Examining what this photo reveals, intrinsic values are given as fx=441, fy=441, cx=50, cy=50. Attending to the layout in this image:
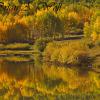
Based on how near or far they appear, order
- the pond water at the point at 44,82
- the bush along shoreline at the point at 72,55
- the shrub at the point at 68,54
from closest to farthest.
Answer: the pond water at the point at 44,82, the bush along shoreline at the point at 72,55, the shrub at the point at 68,54

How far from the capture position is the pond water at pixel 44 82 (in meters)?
51.5

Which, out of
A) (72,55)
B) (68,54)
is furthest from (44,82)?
(68,54)

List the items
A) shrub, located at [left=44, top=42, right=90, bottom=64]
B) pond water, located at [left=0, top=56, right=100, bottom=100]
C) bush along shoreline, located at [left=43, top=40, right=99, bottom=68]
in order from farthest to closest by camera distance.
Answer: shrub, located at [left=44, top=42, right=90, bottom=64] → bush along shoreline, located at [left=43, top=40, right=99, bottom=68] → pond water, located at [left=0, top=56, right=100, bottom=100]

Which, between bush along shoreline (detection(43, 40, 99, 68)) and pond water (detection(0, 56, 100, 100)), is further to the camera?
bush along shoreline (detection(43, 40, 99, 68))

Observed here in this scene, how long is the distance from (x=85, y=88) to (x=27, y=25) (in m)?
68.0

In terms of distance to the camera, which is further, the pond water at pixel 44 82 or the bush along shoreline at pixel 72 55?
the bush along shoreline at pixel 72 55

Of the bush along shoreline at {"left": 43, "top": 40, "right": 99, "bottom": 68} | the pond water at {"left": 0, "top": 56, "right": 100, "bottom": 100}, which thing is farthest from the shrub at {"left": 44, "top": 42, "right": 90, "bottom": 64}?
the pond water at {"left": 0, "top": 56, "right": 100, "bottom": 100}

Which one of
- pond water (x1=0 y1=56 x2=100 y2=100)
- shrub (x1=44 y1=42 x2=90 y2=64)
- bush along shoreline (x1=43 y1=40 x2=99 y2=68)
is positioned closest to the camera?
pond water (x1=0 y1=56 x2=100 y2=100)

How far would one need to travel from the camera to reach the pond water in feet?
169

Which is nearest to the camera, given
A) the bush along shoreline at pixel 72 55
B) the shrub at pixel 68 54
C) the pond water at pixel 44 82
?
the pond water at pixel 44 82

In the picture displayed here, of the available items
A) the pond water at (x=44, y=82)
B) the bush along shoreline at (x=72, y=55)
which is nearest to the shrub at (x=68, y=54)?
the bush along shoreline at (x=72, y=55)

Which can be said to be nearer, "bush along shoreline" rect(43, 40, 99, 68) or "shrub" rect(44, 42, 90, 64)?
"bush along shoreline" rect(43, 40, 99, 68)

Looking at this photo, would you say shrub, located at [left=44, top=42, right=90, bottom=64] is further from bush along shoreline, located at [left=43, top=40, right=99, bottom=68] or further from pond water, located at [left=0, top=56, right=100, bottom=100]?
pond water, located at [left=0, top=56, right=100, bottom=100]

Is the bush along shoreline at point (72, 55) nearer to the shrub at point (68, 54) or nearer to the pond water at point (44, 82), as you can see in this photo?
the shrub at point (68, 54)
